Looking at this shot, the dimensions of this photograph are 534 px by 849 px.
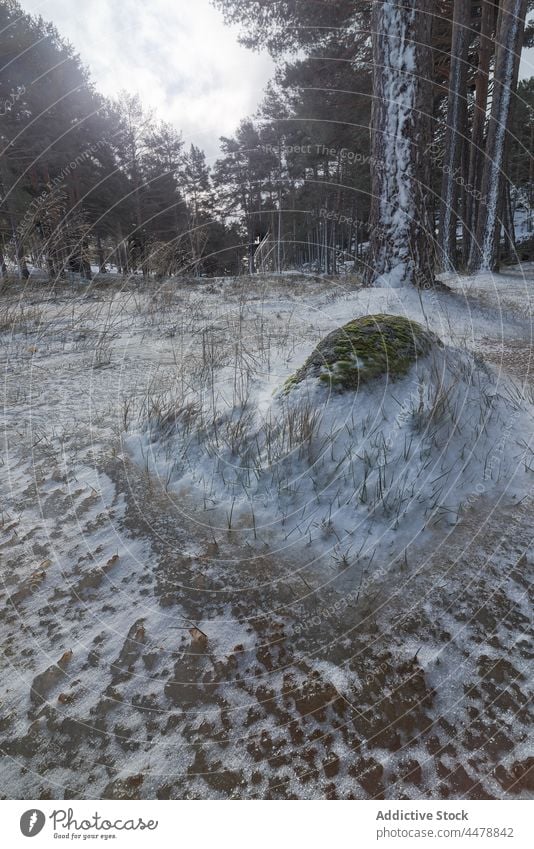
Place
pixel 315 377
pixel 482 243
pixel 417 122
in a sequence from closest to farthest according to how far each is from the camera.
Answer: pixel 315 377 → pixel 417 122 → pixel 482 243

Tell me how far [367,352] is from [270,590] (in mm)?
1591

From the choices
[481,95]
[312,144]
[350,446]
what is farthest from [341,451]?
[312,144]

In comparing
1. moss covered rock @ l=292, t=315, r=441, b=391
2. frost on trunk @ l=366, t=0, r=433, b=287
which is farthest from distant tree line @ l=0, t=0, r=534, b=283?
moss covered rock @ l=292, t=315, r=441, b=391

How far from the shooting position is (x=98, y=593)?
146 centimetres

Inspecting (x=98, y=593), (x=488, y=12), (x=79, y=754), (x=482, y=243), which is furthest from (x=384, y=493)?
(x=488, y=12)

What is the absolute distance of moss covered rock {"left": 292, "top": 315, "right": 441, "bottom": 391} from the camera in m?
2.45
